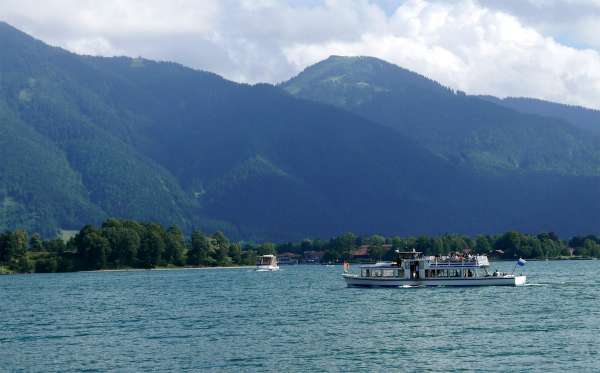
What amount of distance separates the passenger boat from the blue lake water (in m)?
3.77

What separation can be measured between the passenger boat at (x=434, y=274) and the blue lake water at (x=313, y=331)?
3.77 meters

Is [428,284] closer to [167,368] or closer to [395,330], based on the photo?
[395,330]

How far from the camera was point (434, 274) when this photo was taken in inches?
6673

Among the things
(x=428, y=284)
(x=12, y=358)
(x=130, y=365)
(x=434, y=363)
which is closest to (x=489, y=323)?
(x=434, y=363)

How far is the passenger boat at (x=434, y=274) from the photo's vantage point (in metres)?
166

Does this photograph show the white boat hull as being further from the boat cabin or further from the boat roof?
the boat roof

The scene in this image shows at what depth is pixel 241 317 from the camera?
120875 mm

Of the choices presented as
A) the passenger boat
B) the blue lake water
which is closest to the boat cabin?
the passenger boat

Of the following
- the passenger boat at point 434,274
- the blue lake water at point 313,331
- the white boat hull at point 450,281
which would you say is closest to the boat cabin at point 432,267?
the passenger boat at point 434,274

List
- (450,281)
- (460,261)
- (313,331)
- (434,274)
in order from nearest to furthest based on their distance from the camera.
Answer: (313,331), (450,281), (434,274), (460,261)

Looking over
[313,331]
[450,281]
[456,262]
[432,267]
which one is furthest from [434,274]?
[313,331]

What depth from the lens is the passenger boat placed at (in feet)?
545

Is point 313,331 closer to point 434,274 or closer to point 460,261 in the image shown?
point 434,274

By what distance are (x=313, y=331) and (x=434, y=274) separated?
70.0 meters
